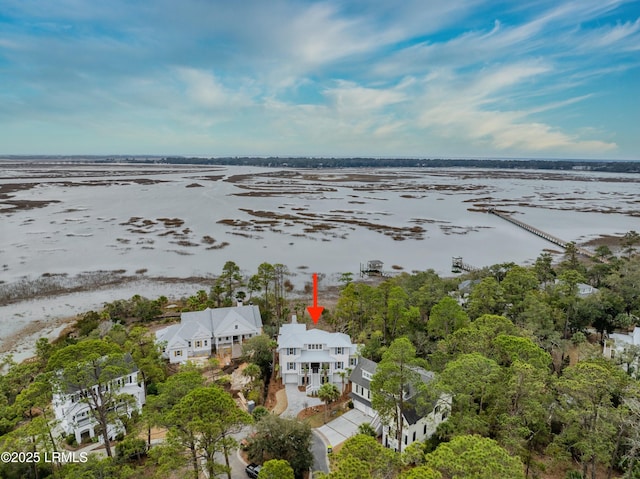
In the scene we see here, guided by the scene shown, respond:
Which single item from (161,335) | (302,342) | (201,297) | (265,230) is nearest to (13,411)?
(161,335)

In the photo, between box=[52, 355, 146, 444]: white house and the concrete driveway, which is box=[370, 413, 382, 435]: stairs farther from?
box=[52, 355, 146, 444]: white house

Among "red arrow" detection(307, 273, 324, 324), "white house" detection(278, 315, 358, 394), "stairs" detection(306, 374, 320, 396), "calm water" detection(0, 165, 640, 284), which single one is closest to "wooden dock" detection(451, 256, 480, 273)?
"calm water" detection(0, 165, 640, 284)

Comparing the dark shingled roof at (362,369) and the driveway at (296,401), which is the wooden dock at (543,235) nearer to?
the dark shingled roof at (362,369)

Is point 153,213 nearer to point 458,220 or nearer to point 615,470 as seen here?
point 458,220

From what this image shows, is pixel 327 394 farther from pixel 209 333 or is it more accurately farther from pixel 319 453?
pixel 209 333

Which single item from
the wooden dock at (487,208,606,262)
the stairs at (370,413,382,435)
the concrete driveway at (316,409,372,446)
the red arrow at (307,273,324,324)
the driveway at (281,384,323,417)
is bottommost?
the driveway at (281,384,323,417)

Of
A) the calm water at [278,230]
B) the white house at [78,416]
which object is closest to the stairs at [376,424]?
the white house at [78,416]
